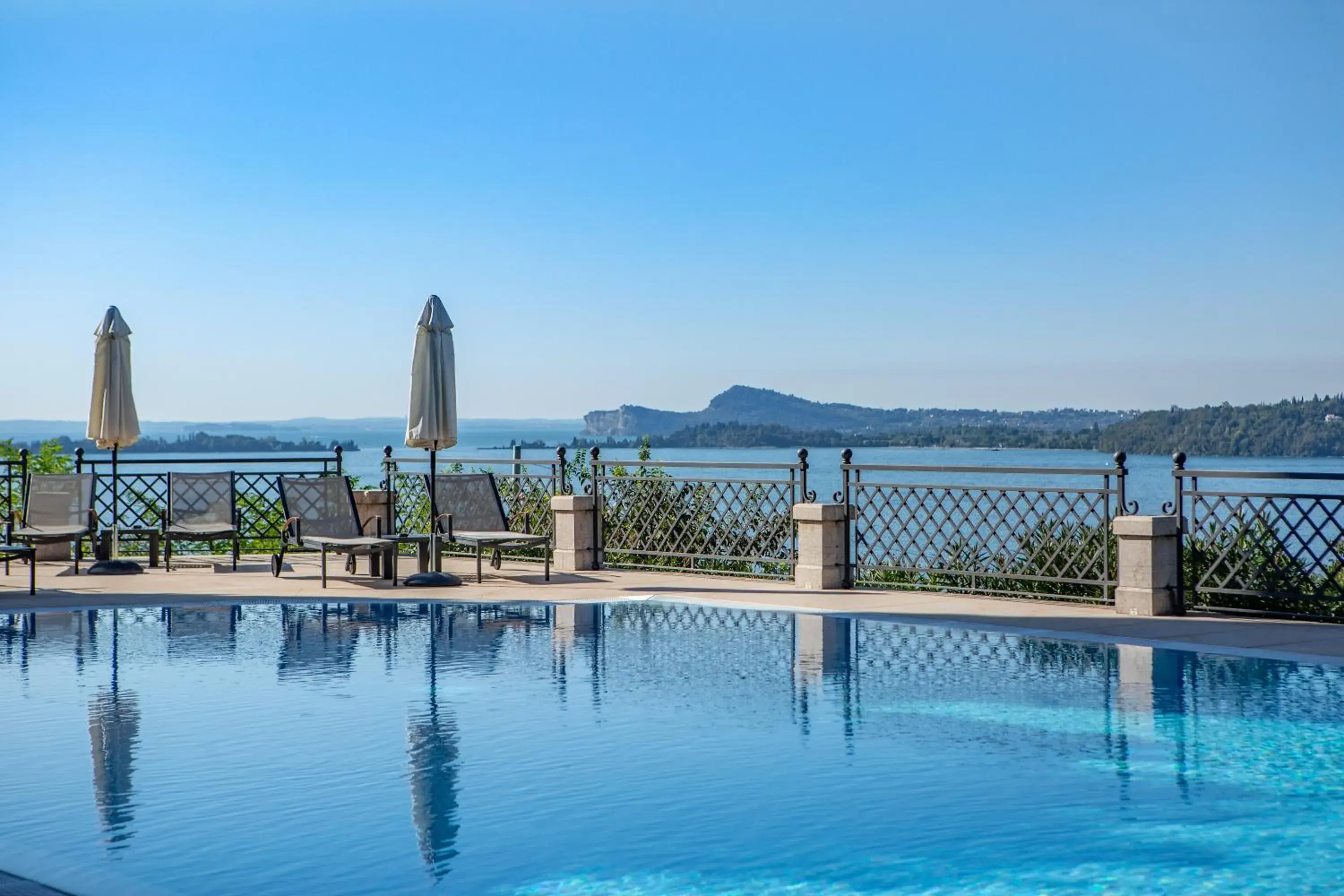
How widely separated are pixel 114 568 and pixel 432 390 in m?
3.82

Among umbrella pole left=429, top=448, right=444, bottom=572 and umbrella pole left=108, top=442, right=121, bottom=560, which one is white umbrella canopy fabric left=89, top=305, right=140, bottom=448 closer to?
umbrella pole left=108, top=442, right=121, bottom=560

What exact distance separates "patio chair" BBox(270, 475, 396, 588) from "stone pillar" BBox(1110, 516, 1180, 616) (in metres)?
6.31

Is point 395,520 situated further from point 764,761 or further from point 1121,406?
point 1121,406

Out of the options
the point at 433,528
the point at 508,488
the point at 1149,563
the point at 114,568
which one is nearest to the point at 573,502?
the point at 433,528

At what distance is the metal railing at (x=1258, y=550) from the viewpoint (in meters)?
9.64

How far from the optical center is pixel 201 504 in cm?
1359

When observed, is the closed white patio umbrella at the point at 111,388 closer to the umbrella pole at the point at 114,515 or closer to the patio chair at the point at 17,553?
the umbrella pole at the point at 114,515

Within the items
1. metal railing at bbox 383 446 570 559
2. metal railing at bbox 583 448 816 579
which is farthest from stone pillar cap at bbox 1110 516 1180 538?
metal railing at bbox 383 446 570 559

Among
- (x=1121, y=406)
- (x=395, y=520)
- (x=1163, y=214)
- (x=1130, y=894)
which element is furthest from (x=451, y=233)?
(x=1121, y=406)

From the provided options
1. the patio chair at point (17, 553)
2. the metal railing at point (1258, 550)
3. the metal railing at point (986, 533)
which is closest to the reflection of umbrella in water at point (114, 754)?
the patio chair at point (17, 553)

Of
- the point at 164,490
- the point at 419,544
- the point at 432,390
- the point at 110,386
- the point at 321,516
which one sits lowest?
the point at 419,544

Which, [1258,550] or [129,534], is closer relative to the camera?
[1258,550]

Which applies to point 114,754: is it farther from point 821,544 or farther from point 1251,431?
point 1251,431

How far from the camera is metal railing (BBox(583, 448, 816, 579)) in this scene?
12.7 metres
